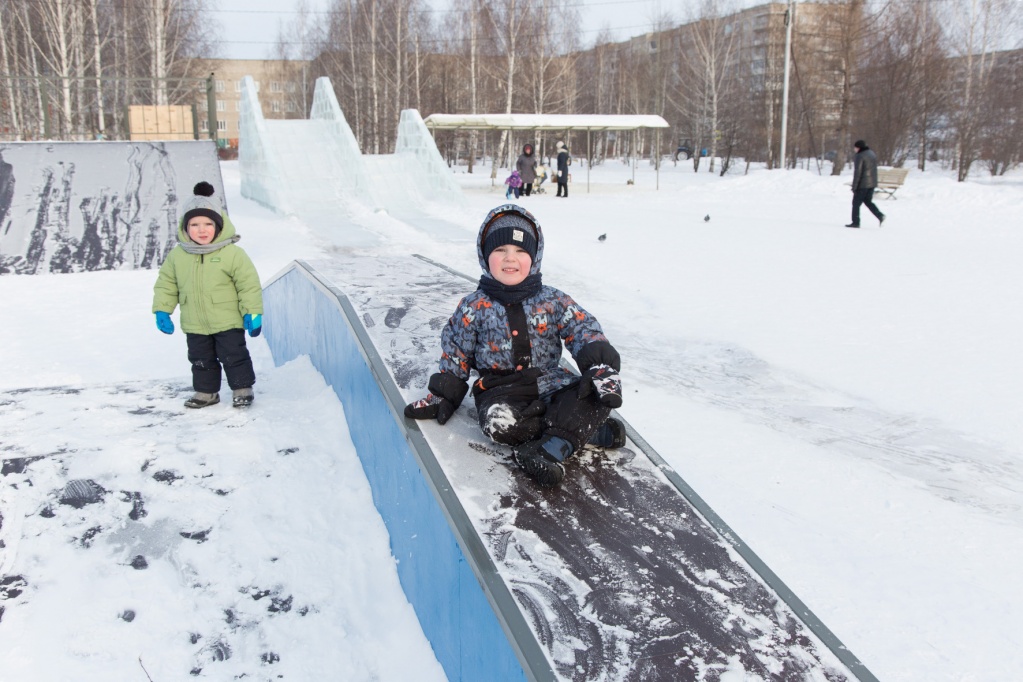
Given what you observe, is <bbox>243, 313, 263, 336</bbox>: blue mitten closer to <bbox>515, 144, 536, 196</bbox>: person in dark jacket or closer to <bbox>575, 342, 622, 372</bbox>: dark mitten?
<bbox>575, 342, 622, 372</bbox>: dark mitten

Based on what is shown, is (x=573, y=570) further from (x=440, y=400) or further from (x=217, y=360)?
(x=217, y=360)

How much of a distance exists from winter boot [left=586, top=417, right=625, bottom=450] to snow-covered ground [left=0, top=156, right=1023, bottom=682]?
→ 806 millimetres

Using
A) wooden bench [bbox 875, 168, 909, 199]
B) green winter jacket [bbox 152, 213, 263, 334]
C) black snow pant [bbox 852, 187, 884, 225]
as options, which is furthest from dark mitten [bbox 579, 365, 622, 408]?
wooden bench [bbox 875, 168, 909, 199]

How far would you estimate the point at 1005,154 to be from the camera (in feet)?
82.6

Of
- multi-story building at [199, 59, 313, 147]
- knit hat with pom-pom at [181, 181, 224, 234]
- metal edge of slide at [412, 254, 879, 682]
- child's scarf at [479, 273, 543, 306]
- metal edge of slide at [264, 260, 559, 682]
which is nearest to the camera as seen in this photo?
metal edge of slide at [264, 260, 559, 682]

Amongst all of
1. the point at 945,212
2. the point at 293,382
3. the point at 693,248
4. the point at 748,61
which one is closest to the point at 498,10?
the point at 748,61

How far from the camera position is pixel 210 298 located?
4.16 m

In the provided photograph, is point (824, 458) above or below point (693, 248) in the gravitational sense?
below

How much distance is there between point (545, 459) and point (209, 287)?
2.50 metres

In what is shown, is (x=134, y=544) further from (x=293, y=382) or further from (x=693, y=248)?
(x=693, y=248)

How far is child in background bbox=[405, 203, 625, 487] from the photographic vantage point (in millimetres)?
2693

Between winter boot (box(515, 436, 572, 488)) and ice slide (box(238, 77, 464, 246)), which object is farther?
ice slide (box(238, 77, 464, 246))

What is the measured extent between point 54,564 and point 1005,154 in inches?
Result: 1157

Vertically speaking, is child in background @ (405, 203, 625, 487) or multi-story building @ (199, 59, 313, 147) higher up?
multi-story building @ (199, 59, 313, 147)
